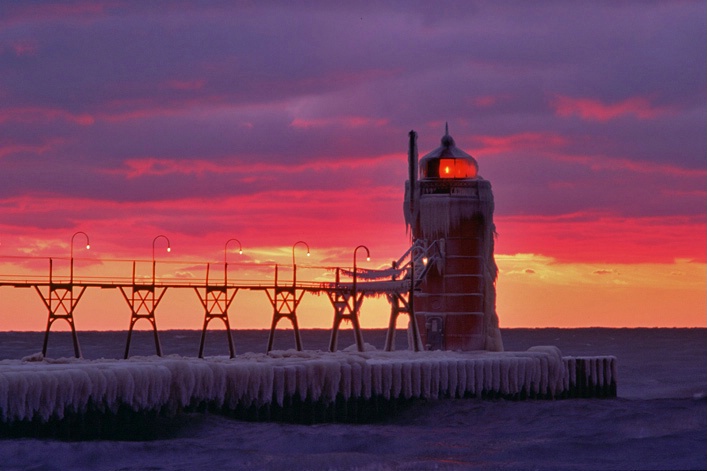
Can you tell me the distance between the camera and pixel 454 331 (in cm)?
5856

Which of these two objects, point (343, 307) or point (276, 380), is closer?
point (276, 380)

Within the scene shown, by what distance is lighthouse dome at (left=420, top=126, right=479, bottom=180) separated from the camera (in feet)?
194

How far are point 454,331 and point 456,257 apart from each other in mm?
3737

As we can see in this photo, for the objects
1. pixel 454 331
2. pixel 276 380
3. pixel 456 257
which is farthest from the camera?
pixel 454 331

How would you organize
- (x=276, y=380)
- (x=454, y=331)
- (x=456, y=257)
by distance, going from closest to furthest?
(x=276, y=380) < (x=456, y=257) < (x=454, y=331)

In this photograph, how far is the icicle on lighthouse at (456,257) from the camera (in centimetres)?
5831

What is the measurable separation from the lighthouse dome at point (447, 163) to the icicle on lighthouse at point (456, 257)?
0.05m

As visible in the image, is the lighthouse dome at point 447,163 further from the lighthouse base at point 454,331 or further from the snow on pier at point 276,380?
the snow on pier at point 276,380

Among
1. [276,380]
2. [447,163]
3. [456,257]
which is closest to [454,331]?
[456,257]

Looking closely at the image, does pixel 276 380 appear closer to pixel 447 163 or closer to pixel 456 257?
pixel 456 257

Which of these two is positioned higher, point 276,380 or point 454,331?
point 454,331

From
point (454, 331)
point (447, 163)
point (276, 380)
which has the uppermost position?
point (447, 163)

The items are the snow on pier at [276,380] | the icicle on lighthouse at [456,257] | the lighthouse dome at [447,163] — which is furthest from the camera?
the lighthouse dome at [447,163]

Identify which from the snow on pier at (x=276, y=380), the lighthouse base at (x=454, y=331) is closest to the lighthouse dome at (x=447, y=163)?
the lighthouse base at (x=454, y=331)
